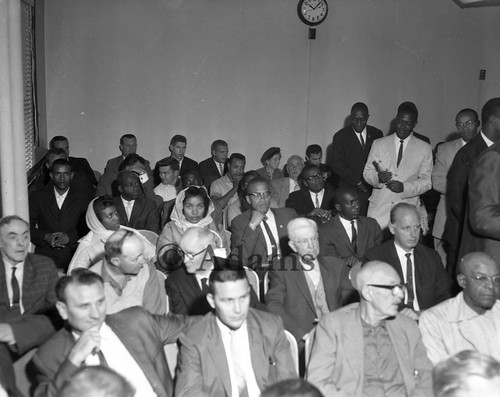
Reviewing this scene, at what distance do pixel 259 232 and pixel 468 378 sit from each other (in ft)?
9.87

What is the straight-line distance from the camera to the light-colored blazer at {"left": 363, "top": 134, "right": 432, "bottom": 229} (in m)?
5.97

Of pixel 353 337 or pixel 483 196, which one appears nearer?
pixel 353 337

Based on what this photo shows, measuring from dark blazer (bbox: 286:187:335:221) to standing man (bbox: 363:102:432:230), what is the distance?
390 mm

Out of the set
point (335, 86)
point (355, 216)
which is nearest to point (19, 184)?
point (355, 216)

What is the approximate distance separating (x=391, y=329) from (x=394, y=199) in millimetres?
3034

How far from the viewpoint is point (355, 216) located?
16.2 ft

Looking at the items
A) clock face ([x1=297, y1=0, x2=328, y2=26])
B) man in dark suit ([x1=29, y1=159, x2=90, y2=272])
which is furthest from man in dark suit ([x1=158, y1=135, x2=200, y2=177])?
clock face ([x1=297, y1=0, x2=328, y2=26])

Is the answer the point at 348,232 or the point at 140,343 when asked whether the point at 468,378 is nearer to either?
the point at 140,343

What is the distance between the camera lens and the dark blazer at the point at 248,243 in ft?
15.8

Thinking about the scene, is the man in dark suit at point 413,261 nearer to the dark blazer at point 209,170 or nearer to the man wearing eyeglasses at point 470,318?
the man wearing eyeglasses at point 470,318

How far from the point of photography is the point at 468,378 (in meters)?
1.98

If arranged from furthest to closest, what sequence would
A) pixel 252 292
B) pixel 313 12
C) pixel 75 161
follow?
1. pixel 313 12
2. pixel 75 161
3. pixel 252 292

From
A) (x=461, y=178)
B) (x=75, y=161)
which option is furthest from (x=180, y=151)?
(x=461, y=178)

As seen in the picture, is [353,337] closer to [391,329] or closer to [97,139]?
[391,329]
